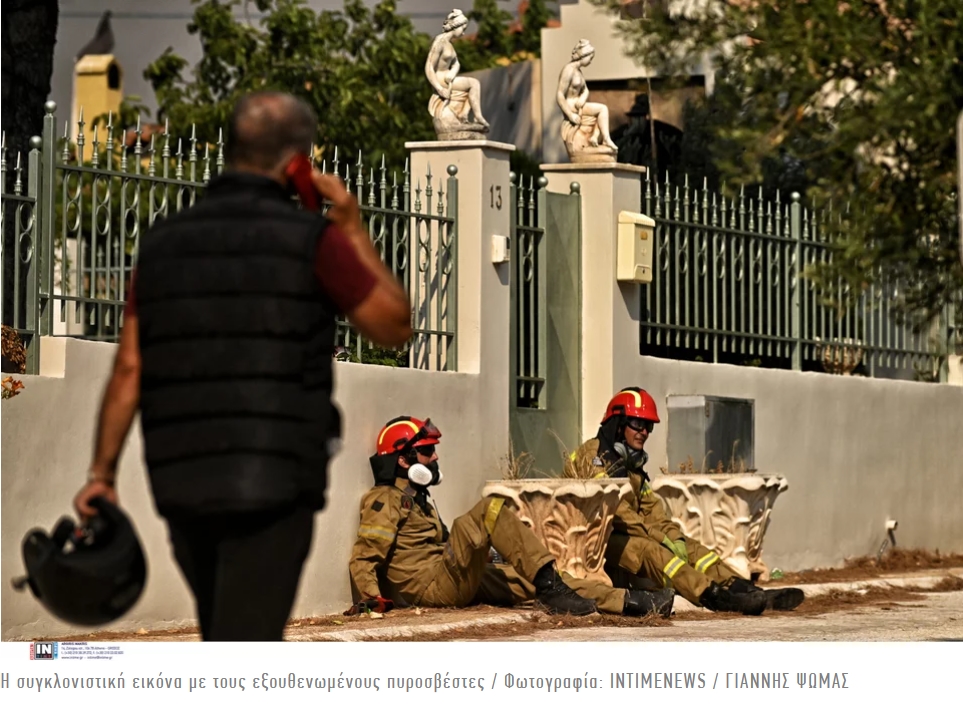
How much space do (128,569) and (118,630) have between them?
14.7 ft

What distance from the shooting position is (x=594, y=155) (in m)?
12.5

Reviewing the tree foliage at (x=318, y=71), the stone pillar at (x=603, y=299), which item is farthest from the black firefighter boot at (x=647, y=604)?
the tree foliage at (x=318, y=71)

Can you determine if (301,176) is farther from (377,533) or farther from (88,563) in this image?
(377,533)

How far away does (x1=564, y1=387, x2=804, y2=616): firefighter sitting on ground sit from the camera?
10.5 meters

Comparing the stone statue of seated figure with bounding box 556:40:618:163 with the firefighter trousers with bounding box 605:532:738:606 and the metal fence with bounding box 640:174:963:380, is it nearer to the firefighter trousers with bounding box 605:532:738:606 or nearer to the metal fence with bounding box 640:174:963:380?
the metal fence with bounding box 640:174:963:380

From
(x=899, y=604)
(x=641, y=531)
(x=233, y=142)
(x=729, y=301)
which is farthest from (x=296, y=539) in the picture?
(x=729, y=301)

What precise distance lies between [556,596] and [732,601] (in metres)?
0.98

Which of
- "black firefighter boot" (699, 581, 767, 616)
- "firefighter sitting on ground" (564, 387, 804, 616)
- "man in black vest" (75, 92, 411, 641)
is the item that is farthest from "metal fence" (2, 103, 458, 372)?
"man in black vest" (75, 92, 411, 641)

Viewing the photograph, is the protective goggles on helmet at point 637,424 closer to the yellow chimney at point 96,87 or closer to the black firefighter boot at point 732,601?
the black firefighter boot at point 732,601

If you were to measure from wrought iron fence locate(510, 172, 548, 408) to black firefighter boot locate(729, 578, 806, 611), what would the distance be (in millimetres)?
2023

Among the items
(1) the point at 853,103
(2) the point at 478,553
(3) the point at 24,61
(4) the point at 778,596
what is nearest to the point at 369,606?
(2) the point at 478,553

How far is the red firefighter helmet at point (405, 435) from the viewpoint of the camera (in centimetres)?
1020

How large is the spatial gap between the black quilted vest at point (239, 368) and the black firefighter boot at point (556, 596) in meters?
5.44
